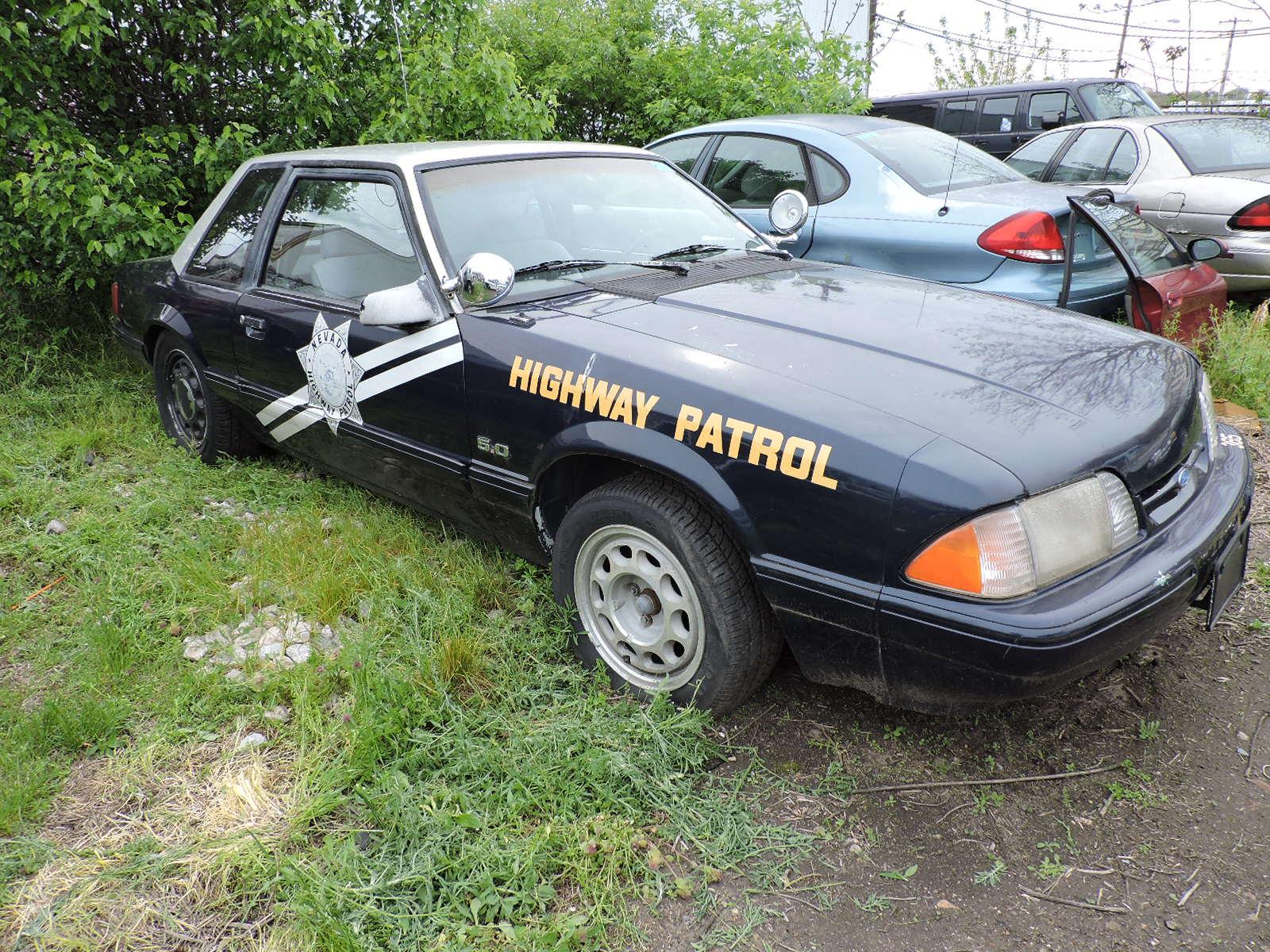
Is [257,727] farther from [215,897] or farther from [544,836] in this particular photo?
[544,836]

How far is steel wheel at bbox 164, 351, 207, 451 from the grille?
230cm

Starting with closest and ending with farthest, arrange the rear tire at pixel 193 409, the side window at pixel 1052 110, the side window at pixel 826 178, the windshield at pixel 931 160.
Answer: the rear tire at pixel 193 409 → the windshield at pixel 931 160 → the side window at pixel 826 178 → the side window at pixel 1052 110

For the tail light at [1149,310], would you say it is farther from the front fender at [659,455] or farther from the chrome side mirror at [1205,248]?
the front fender at [659,455]

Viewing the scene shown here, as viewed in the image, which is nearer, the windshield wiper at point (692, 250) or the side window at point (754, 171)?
the windshield wiper at point (692, 250)

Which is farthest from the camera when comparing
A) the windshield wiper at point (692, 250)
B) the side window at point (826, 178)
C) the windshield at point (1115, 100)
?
the windshield at point (1115, 100)

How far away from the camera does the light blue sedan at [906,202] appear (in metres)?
4.50

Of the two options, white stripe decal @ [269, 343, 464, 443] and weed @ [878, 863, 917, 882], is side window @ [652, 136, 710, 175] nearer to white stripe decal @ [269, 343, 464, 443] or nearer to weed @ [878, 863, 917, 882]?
white stripe decal @ [269, 343, 464, 443]

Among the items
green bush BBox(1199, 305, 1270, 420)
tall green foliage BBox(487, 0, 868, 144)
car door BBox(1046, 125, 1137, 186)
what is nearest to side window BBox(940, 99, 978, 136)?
tall green foliage BBox(487, 0, 868, 144)

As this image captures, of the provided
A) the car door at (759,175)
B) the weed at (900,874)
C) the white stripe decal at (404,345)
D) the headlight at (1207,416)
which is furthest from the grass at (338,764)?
the car door at (759,175)

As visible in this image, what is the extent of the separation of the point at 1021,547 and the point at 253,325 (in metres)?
3.01

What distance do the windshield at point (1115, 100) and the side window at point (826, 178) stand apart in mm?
6516

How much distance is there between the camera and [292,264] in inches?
147

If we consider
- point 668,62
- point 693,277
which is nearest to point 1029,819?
point 693,277

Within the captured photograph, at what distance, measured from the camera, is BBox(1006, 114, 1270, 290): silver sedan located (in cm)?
588
